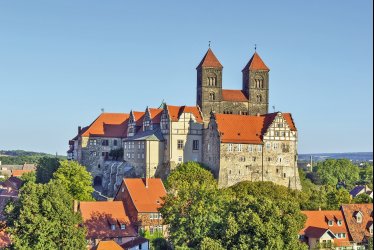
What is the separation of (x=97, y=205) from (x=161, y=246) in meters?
9.60

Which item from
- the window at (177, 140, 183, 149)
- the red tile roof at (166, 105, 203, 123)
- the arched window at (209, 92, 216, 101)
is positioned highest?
the arched window at (209, 92, 216, 101)

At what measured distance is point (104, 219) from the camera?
197 ft

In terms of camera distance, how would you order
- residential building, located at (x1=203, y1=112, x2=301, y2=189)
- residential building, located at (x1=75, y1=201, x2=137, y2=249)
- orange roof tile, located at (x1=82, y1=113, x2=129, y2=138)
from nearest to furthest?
residential building, located at (x1=75, y1=201, x2=137, y2=249), residential building, located at (x1=203, y1=112, x2=301, y2=189), orange roof tile, located at (x1=82, y1=113, x2=129, y2=138)

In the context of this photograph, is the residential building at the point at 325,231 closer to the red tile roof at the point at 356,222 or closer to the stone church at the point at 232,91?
the red tile roof at the point at 356,222

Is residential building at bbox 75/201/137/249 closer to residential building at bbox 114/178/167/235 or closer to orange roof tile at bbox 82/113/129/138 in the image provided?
residential building at bbox 114/178/167/235

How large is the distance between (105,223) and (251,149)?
977 inches

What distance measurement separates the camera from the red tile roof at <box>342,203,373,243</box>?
60062 mm

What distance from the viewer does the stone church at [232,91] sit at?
8712cm

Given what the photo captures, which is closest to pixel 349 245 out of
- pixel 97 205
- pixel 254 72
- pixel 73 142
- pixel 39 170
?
pixel 97 205

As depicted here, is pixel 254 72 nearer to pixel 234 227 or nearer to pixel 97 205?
pixel 97 205

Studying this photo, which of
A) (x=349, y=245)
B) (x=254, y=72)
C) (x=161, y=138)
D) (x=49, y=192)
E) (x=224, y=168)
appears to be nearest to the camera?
(x=49, y=192)

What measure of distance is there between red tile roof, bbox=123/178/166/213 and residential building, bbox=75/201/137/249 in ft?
5.76

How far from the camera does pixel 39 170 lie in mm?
95250

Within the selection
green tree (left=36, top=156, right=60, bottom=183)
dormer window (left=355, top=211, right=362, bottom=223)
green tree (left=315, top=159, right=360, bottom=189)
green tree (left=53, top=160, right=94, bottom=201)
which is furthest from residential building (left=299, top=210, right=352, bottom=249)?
green tree (left=315, top=159, right=360, bottom=189)
